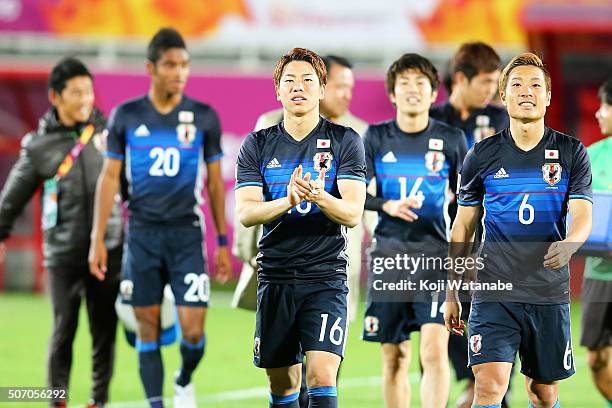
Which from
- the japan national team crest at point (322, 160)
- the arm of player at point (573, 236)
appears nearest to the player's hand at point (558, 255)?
the arm of player at point (573, 236)

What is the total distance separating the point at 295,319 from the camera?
22.1 feet

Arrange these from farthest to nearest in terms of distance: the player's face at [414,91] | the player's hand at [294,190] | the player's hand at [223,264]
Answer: the player's hand at [223,264]
the player's face at [414,91]
the player's hand at [294,190]

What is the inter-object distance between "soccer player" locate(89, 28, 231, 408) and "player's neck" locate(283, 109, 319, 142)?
6.41ft

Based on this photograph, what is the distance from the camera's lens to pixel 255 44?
1966 centimetres

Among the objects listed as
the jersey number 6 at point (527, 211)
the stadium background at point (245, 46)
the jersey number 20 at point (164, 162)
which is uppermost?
the stadium background at point (245, 46)

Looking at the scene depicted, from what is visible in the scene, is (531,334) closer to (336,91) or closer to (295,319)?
(295,319)

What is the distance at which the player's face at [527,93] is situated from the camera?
261 inches

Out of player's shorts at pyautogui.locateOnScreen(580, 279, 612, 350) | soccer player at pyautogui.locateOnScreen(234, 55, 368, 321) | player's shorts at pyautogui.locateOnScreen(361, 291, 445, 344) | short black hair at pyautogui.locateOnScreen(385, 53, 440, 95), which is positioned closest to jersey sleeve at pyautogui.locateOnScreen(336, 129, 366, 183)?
short black hair at pyautogui.locateOnScreen(385, 53, 440, 95)

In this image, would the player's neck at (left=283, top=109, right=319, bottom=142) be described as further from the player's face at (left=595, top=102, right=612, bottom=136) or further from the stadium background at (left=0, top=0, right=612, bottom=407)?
the stadium background at (left=0, top=0, right=612, bottom=407)

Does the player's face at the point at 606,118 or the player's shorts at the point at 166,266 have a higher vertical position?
the player's face at the point at 606,118

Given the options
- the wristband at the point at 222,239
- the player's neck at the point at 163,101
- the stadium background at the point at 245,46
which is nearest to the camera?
the player's neck at the point at 163,101

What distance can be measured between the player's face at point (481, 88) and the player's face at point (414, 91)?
67 centimetres

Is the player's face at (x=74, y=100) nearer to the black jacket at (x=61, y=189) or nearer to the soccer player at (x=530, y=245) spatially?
the black jacket at (x=61, y=189)

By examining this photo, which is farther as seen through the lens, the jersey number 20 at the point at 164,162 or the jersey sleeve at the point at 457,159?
the jersey number 20 at the point at 164,162
